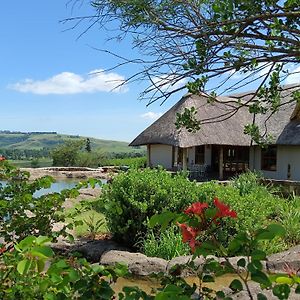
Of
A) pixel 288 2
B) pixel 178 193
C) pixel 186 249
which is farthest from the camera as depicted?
pixel 178 193

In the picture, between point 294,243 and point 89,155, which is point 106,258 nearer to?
point 294,243

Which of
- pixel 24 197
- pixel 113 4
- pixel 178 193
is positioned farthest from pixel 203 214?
pixel 178 193

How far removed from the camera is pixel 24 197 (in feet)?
8.34

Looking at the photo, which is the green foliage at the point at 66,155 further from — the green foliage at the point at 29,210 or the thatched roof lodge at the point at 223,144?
the green foliage at the point at 29,210

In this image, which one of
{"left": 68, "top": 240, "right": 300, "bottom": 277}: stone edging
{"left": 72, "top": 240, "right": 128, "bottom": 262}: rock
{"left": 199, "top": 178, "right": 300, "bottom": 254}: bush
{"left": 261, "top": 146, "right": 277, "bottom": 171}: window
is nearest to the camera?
{"left": 68, "top": 240, "right": 300, "bottom": 277}: stone edging

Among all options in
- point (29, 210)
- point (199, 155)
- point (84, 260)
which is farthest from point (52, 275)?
point (199, 155)

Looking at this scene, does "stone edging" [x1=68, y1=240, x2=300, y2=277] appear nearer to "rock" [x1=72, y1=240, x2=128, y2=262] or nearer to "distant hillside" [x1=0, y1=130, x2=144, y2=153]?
"rock" [x1=72, y1=240, x2=128, y2=262]

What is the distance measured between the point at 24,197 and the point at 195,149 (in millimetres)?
20906

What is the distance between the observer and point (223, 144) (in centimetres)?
2083

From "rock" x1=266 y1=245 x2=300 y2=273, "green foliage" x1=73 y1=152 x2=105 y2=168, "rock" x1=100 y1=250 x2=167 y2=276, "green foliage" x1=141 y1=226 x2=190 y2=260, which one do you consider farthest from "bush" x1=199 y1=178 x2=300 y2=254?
"green foliage" x1=73 y1=152 x2=105 y2=168

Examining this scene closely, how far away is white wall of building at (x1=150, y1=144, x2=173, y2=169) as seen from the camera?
74.2 ft

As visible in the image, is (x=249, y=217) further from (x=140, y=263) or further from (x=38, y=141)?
(x=38, y=141)

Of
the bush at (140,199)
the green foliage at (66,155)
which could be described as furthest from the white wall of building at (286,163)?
the green foliage at (66,155)

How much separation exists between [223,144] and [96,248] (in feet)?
49.3
